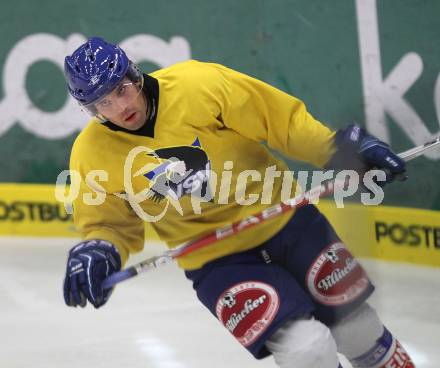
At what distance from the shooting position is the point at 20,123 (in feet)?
13.6

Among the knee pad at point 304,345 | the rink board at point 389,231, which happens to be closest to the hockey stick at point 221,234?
the knee pad at point 304,345

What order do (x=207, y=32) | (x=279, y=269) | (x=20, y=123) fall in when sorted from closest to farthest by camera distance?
(x=279, y=269) < (x=207, y=32) < (x=20, y=123)

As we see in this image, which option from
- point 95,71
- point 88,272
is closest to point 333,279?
point 88,272

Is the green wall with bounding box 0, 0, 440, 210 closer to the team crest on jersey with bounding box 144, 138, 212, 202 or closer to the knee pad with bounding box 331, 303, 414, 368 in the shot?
the knee pad with bounding box 331, 303, 414, 368

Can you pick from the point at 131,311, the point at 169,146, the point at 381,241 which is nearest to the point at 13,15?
the point at 131,311

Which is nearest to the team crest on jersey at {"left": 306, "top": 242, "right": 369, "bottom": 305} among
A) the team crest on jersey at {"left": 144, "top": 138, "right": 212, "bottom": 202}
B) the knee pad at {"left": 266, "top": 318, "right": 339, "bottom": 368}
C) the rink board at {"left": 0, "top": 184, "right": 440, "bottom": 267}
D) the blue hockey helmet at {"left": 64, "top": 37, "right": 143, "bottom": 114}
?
the knee pad at {"left": 266, "top": 318, "right": 339, "bottom": 368}

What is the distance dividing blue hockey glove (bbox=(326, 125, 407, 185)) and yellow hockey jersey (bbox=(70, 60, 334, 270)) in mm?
31

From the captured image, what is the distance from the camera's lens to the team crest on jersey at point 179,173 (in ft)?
7.49

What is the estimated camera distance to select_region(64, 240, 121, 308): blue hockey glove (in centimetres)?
222

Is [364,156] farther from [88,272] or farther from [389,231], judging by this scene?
[389,231]

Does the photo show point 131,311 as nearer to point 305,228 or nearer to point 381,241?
point 381,241

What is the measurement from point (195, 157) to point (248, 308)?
0.39 meters

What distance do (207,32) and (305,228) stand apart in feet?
5.66

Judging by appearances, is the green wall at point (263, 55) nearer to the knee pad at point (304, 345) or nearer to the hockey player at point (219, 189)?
the hockey player at point (219, 189)
